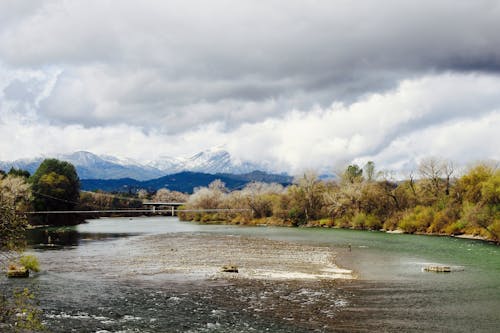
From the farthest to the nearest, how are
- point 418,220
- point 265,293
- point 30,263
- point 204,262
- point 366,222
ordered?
point 366,222 → point 418,220 → point 204,262 → point 30,263 → point 265,293

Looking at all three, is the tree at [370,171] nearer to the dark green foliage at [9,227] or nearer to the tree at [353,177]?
the tree at [353,177]

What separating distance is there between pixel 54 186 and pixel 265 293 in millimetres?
152202

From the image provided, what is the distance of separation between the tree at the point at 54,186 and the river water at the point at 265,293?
363ft

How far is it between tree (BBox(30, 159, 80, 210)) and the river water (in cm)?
11056

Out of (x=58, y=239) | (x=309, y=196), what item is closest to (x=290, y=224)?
(x=309, y=196)

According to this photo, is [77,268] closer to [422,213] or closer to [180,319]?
[180,319]

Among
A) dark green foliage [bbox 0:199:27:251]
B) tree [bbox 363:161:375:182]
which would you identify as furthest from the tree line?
dark green foliage [bbox 0:199:27:251]

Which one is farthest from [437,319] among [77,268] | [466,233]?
[466,233]

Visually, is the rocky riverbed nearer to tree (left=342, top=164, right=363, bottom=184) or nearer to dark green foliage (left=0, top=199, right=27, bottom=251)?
dark green foliage (left=0, top=199, right=27, bottom=251)

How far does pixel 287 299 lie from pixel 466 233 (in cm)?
7417

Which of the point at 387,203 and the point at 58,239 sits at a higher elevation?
the point at 387,203

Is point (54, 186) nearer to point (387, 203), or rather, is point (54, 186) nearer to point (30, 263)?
point (387, 203)

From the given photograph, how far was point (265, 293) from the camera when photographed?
37.4 m

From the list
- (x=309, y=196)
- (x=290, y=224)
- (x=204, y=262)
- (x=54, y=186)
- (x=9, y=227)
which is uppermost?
(x=54, y=186)
